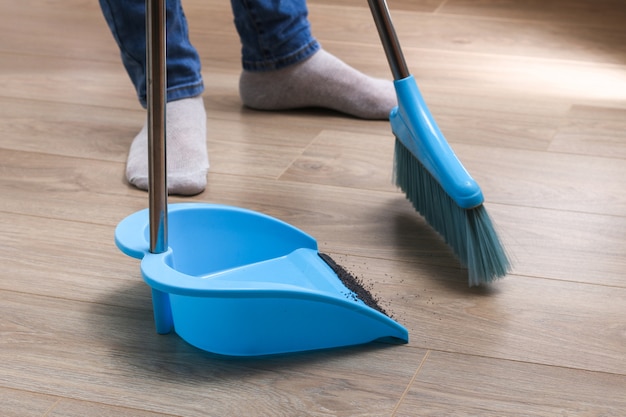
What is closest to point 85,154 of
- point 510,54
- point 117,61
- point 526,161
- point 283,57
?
point 283,57

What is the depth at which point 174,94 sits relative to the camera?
1207mm

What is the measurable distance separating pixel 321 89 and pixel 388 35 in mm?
373

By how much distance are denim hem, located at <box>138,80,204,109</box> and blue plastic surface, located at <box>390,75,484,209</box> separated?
0.34 meters

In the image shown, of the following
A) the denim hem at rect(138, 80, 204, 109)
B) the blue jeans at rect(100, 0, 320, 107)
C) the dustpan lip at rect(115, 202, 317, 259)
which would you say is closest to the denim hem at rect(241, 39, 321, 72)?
the blue jeans at rect(100, 0, 320, 107)

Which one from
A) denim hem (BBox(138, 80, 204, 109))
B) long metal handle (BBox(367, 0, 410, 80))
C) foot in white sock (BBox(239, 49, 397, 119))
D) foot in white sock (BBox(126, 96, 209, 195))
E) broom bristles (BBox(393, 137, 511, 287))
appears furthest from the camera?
foot in white sock (BBox(239, 49, 397, 119))

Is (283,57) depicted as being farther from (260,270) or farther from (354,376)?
(354,376)

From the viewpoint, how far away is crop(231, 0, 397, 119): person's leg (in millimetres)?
1300

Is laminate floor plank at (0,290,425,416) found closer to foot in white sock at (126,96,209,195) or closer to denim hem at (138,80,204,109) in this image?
foot in white sock at (126,96,209,195)

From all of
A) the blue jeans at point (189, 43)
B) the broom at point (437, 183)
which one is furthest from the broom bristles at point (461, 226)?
the blue jeans at point (189, 43)

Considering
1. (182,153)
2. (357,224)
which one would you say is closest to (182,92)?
(182,153)

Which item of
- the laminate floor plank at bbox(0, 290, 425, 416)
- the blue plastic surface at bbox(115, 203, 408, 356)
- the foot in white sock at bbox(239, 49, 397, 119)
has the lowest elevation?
the foot in white sock at bbox(239, 49, 397, 119)

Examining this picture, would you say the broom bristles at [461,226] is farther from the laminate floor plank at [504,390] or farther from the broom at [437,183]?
the laminate floor plank at [504,390]

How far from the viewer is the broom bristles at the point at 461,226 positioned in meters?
0.83

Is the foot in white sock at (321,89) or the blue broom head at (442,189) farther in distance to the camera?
the foot in white sock at (321,89)
